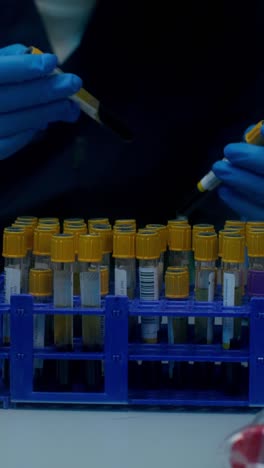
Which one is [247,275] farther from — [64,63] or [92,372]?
[64,63]

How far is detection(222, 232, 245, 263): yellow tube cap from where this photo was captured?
3.20 ft

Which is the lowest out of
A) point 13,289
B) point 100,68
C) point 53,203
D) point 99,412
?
point 99,412

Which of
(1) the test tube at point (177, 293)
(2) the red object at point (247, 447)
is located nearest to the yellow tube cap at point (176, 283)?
(1) the test tube at point (177, 293)

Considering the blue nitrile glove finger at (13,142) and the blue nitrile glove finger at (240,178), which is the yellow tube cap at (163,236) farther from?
the blue nitrile glove finger at (13,142)

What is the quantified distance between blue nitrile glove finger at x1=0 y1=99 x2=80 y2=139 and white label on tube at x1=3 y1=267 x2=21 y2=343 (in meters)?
0.37

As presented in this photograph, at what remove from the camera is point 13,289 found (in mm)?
1000

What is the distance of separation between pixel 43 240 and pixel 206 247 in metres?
0.22

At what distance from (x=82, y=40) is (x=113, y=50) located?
0.20ft

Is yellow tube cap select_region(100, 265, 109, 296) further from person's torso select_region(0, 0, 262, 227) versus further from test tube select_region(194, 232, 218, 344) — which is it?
person's torso select_region(0, 0, 262, 227)

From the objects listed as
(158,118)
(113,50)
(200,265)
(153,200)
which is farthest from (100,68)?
(200,265)

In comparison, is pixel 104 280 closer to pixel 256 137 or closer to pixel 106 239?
pixel 106 239

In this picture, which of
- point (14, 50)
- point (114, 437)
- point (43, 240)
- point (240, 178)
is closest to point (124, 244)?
point (43, 240)

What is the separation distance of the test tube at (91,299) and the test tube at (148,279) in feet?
0.18

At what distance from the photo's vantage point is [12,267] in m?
1.02
